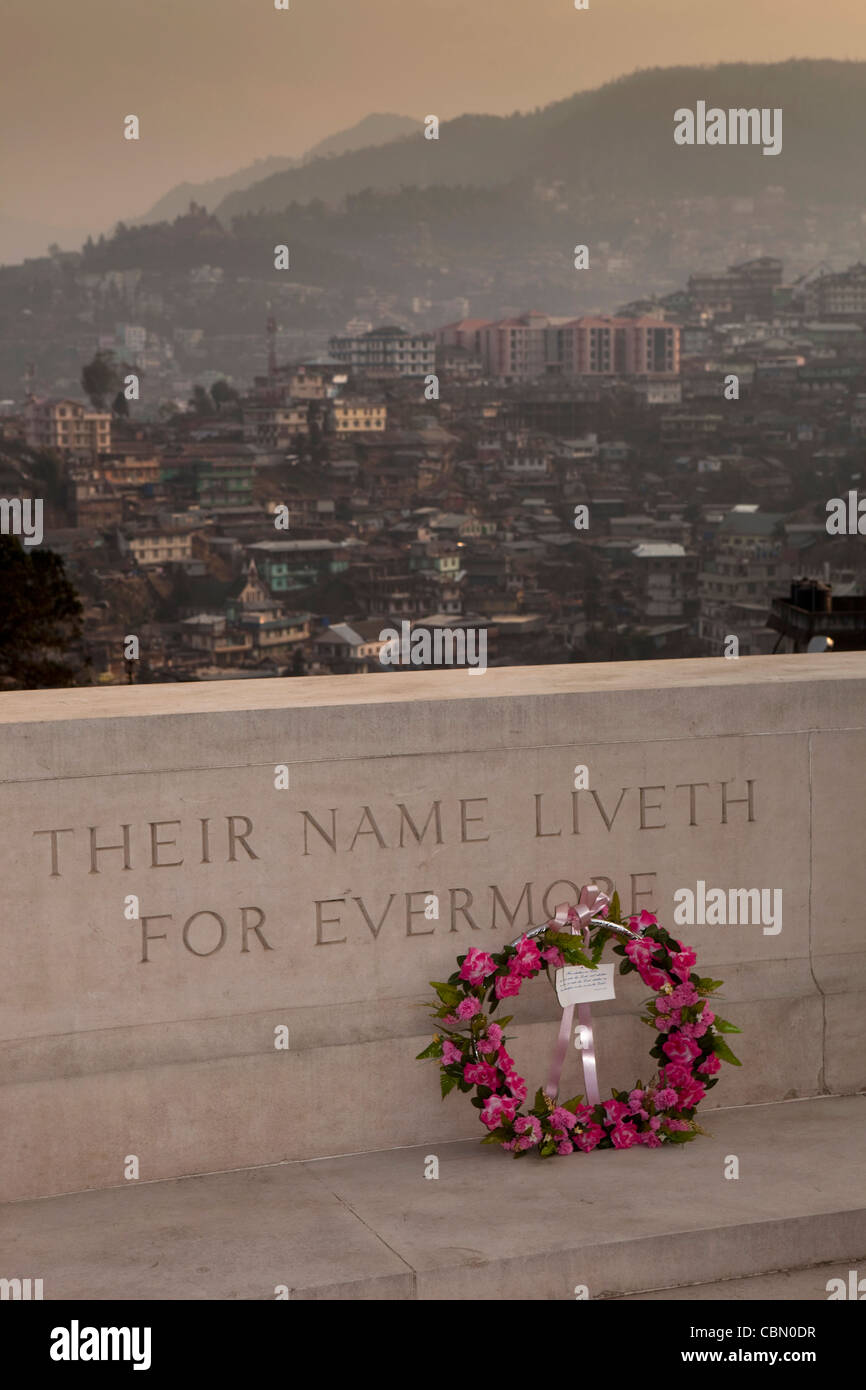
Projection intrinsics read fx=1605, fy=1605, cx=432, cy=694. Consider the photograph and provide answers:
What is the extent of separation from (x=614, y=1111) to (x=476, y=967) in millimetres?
620

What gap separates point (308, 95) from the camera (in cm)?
4100

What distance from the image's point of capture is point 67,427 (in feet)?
108

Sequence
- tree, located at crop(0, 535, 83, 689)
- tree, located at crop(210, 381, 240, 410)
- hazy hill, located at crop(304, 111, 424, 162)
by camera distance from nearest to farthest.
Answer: tree, located at crop(0, 535, 83, 689), tree, located at crop(210, 381, 240, 410), hazy hill, located at crop(304, 111, 424, 162)

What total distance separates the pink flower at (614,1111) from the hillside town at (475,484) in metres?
26.6

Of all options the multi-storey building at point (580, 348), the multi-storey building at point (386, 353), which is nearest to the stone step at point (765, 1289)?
the multi-storey building at point (580, 348)

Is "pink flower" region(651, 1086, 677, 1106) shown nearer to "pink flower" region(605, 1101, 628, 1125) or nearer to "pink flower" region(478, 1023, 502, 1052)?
"pink flower" region(605, 1101, 628, 1125)

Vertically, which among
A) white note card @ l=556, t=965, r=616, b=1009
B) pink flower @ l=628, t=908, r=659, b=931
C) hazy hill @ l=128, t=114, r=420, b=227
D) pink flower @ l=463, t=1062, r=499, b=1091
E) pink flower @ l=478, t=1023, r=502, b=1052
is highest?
hazy hill @ l=128, t=114, r=420, b=227

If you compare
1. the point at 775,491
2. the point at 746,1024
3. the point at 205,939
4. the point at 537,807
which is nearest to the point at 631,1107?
the point at 746,1024

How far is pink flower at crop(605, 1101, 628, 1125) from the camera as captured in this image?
16.1 ft

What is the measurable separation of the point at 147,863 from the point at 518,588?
29328 mm

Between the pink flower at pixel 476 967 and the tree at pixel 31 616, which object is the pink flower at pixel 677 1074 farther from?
the tree at pixel 31 616

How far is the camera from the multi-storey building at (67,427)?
3222 centimetres

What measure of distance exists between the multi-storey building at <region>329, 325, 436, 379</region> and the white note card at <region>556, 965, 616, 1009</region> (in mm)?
32513

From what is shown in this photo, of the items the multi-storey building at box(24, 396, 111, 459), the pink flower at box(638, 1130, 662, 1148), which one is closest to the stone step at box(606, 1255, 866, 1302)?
the pink flower at box(638, 1130, 662, 1148)
